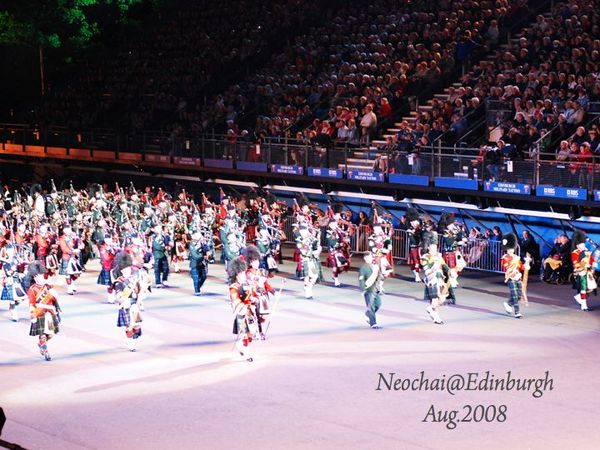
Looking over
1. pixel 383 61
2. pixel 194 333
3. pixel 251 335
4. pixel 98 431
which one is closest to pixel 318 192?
pixel 383 61

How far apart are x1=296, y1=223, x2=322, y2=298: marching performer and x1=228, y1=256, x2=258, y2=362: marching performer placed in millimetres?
7228

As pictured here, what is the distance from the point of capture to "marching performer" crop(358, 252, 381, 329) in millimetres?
24281

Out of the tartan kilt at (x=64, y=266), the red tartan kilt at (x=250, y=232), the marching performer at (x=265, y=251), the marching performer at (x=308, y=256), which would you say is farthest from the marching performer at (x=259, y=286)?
the red tartan kilt at (x=250, y=232)

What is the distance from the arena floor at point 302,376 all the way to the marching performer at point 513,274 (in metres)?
0.41

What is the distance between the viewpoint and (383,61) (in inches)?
1625

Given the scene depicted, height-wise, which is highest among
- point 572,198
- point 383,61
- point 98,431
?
point 383,61

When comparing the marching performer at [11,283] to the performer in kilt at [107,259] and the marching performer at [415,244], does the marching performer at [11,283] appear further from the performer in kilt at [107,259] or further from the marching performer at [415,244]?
the marching performer at [415,244]

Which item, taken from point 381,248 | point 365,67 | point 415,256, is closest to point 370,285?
point 381,248

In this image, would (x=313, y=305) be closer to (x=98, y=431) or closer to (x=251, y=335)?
(x=251, y=335)

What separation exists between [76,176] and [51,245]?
19261 millimetres

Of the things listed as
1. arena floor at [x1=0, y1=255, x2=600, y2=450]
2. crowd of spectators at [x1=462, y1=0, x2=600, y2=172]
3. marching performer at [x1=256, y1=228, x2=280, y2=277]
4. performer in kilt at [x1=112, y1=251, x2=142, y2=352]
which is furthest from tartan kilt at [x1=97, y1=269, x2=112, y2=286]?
crowd of spectators at [x1=462, y1=0, x2=600, y2=172]

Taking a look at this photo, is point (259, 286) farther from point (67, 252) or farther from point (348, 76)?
point (348, 76)

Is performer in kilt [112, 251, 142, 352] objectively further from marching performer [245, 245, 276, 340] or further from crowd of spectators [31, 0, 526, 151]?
crowd of spectators [31, 0, 526, 151]

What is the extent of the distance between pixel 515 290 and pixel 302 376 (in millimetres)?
7204
